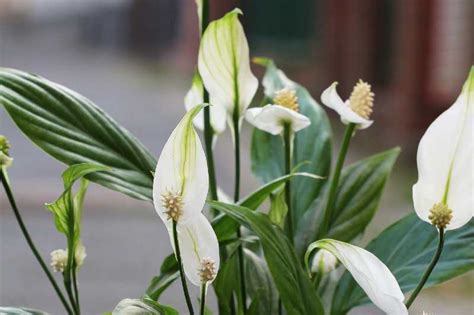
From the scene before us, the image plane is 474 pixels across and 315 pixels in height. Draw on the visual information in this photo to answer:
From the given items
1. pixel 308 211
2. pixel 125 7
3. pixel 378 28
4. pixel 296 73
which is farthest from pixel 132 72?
pixel 308 211

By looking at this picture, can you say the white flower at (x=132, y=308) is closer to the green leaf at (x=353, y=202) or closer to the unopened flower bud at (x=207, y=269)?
the unopened flower bud at (x=207, y=269)

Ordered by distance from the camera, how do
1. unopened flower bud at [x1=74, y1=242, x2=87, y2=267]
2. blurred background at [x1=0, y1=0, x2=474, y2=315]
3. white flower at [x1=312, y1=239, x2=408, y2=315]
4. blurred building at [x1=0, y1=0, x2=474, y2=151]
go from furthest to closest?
blurred building at [x1=0, y1=0, x2=474, y2=151]
blurred background at [x1=0, y1=0, x2=474, y2=315]
unopened flower bud at [x1=74, y1=242, x2=87, y2=267]
white flower at [x1=312, y1=239, x2=408, y2=315]

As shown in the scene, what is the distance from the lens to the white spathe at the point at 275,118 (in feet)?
1.20

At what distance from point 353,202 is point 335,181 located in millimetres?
54

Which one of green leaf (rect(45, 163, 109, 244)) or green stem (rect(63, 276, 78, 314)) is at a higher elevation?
green leaf (rect(45, 163, 109, 244))

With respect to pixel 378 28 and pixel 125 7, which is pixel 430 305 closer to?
pixel 378 28

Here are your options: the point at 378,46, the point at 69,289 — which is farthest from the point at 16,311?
the point at 378,46

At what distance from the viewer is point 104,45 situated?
8.80 meters

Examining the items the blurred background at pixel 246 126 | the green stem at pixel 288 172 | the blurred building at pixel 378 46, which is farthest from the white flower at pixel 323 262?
the blurred building at pixel 378 46

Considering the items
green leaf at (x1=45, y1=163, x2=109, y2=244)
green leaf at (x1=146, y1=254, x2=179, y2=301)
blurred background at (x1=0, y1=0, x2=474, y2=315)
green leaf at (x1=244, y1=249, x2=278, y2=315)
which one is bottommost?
blurred background at (x1=0, y1=0, x2=474, y2=315)

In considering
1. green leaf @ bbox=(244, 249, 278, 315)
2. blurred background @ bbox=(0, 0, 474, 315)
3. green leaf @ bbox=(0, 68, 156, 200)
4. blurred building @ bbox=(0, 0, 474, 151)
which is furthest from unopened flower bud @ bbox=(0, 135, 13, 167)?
blurred building @ bbox=(0, 0, 474, 151)

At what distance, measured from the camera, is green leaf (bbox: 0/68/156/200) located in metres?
0.37

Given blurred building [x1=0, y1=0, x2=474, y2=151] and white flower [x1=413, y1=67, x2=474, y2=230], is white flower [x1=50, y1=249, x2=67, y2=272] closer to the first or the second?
white flower [x1=413, y1=67, x2=474, y2=230]

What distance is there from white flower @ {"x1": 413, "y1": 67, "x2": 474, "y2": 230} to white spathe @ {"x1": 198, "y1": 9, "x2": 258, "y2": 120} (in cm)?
9
